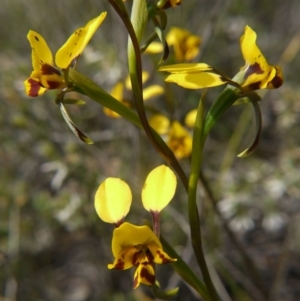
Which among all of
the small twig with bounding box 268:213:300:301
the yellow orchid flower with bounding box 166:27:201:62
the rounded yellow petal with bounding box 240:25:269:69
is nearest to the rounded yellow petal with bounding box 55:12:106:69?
the rounded yellow petal with bounding box 240:25:269:69

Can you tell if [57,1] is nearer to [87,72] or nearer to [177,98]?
[87,72]

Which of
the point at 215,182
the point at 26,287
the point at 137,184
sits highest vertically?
the point at 137,184

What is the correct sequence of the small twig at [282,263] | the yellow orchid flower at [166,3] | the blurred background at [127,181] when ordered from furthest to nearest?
the blurred background at [127,181] < the small twig at [282,263] < the yellow orchid flower at [166,3]

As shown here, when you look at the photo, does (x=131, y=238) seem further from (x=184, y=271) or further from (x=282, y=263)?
(x=282, y=263)

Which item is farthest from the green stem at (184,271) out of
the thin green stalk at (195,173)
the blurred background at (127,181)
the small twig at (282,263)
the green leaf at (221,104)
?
the small twig at (282,263)

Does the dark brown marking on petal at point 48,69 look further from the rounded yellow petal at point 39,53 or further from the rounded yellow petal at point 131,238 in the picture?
the rounded yellow petal at point 131,238

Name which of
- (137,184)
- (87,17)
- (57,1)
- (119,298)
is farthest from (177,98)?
(57,1)

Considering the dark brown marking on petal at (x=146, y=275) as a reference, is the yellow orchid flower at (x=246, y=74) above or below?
above
